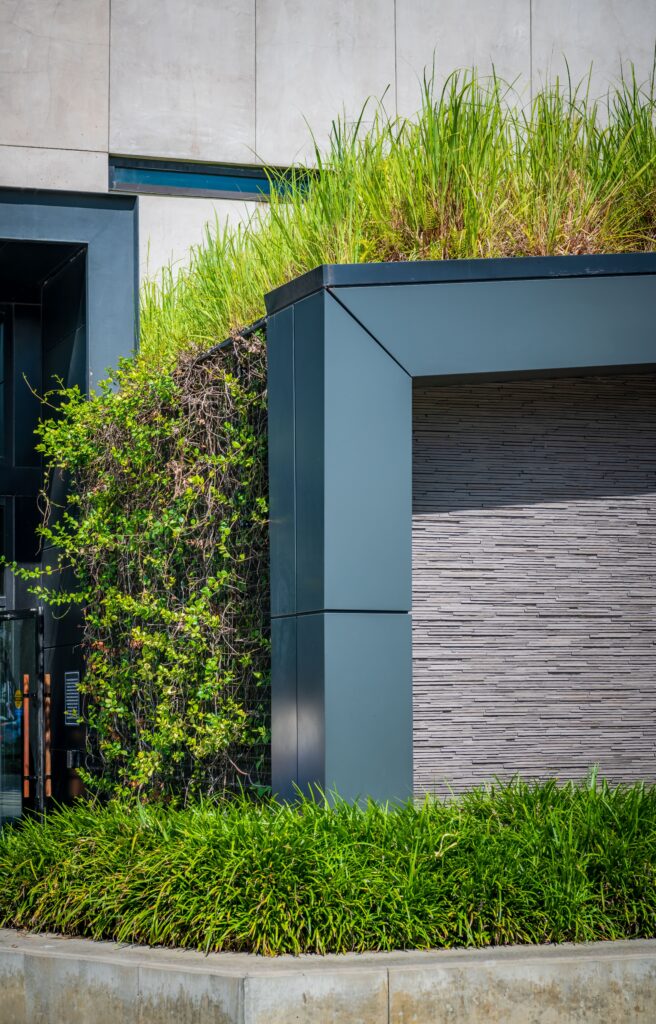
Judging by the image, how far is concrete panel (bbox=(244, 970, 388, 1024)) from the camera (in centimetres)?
562

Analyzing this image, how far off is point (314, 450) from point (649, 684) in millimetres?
2864

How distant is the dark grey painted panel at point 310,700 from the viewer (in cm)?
747

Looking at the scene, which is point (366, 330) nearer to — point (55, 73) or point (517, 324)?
point (517, 324)

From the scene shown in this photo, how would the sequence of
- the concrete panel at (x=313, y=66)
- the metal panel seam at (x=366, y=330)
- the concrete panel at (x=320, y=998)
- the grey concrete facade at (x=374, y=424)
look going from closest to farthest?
the concrete panel at (x=320, y=998)
the grey concrete facade at (x=374, y=424)
the metal panel seam at (x=366, y=330)
the concrete panel at (x=313, y=66)

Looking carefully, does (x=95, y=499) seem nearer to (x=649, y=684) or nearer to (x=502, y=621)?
(x=502, y=621)

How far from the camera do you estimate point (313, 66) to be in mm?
12984

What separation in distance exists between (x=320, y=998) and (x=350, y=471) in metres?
3.23


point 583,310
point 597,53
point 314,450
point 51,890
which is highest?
point 597,53

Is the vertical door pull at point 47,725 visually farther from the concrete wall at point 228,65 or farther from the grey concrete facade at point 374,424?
the grey concrete facade at point 374,424

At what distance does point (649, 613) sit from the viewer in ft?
27.8

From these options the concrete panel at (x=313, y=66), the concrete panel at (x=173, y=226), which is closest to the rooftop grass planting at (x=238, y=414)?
the concrete panel at (x=173, y=226)

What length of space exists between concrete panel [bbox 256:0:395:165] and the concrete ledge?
359 inches

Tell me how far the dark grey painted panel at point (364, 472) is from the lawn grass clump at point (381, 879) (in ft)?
4.60

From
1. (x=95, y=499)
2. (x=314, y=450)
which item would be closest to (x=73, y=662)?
(x=95, y=499)
